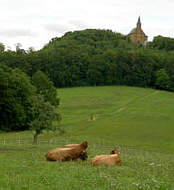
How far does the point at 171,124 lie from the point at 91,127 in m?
20.1

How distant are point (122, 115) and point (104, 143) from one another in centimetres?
3713

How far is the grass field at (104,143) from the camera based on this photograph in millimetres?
11516

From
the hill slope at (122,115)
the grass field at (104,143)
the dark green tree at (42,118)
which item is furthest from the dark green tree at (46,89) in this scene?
the dark green tree at (42,118)

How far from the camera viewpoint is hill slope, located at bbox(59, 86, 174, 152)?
204 ft

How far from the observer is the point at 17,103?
69375 millimetres

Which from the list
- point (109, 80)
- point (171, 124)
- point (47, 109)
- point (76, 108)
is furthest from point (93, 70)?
point (47, 109)

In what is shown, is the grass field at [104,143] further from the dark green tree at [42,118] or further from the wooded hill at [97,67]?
the wooded hill at [97,67]

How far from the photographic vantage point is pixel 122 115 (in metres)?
89.0

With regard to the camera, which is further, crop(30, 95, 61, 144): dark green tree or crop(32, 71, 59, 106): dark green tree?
crop(32, 71, 59, 106): dark green tree

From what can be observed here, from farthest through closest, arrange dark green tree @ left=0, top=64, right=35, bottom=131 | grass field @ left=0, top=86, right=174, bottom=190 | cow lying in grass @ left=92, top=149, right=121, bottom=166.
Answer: dark green tree @ left=0, top=64, right=35, bottom=131 < cow lying in grass @ left=92, top=149, right=121, bottom=166 < grass field @ left=0, top=86, right=174, bottom=190

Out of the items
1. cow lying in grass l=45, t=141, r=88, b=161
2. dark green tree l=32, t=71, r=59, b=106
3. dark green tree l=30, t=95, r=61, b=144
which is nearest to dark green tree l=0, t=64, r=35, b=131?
dark green tree l=32, t=71, r=59, b=106

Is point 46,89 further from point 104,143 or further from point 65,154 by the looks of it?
point 65,154

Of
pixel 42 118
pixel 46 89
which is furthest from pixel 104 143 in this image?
pixel 46 89

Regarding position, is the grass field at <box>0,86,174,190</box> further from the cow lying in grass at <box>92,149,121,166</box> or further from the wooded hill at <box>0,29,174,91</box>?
the wooded hill at <box>0,29,174,91</box>
